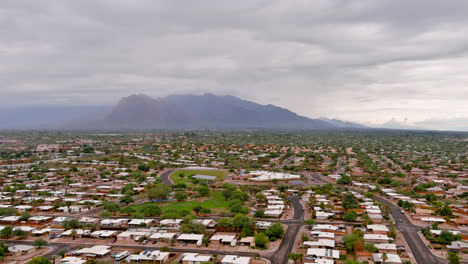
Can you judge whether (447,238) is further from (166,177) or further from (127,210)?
(166,177)

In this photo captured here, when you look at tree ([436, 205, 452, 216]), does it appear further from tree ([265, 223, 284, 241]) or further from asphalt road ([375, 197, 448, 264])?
tree ([265, 223, 284, 241])

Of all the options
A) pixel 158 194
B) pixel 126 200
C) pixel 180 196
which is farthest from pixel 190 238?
pixel 126 200

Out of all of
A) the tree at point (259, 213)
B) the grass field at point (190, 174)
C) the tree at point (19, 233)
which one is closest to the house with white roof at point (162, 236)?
the tree at point (259, 213)

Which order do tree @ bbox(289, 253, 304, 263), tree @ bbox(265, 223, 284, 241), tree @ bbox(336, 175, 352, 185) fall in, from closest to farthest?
tree @ bbox(289, 253, 304, 263)
tree @ bbox(265, 223, 284, 241)
tree @ bbox(336, 175, 352, 185)

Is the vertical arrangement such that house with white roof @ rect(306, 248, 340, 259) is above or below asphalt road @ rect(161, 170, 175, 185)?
above

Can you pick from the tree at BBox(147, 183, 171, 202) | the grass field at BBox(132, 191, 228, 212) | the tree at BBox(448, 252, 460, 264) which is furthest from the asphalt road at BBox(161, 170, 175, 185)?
the tree at BBox(448, 252, 460, 264)

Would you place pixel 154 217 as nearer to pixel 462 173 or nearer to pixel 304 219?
pixel 304 219

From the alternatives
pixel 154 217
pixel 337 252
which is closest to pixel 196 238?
pixel 154 217
